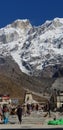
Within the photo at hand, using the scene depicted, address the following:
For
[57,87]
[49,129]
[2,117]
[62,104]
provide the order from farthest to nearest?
[57,87] → [62,104] → [2,117] → [49,129]

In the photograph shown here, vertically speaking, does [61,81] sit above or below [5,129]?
above

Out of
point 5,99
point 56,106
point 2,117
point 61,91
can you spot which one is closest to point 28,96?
point 5,99

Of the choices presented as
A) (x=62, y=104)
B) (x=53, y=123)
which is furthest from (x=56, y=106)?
(x=53, y=123)

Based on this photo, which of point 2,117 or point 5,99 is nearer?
point 2,117

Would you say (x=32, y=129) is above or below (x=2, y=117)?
below

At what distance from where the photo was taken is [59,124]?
147 feet

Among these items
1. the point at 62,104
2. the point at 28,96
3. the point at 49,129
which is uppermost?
the point at 28,96

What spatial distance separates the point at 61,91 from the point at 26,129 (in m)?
69.9

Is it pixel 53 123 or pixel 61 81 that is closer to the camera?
pixel 53 123

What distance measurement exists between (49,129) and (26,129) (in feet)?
5.25

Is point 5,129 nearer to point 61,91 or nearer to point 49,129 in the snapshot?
point 49,129

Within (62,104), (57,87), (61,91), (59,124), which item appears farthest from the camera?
(57,87)

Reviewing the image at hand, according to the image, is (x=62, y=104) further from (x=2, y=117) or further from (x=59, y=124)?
(x=59, y=124)

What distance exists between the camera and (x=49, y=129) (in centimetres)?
3797
